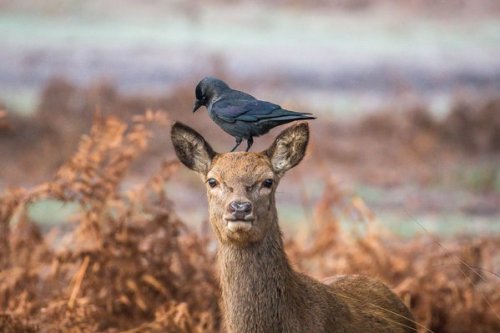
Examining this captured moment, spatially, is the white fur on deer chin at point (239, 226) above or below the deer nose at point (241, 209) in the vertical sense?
below

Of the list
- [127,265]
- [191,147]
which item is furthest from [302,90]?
[191,147]

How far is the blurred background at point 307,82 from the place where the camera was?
10.3 metres

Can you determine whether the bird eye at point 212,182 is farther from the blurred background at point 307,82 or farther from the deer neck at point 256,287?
the blurred background at point 307,82

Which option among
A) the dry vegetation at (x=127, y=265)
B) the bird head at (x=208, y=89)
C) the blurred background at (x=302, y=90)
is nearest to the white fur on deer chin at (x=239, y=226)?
the bird head at (x=208, y=89)

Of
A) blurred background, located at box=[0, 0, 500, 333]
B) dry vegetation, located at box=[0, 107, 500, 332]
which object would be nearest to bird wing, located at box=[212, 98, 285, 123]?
dry vegetation, located at box=[0, 107, 500, 332]

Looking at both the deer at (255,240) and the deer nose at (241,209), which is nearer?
the deer nose at (241,209)

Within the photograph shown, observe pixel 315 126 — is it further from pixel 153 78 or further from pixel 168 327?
pixel 168 327

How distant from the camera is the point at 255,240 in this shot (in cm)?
443

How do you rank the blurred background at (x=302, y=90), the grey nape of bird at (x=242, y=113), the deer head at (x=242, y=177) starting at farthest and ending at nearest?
the blurred background at (x=302, y=90)
the deer head at (x=242, y=177)
the grey nape of bird at (x=242, y=113)

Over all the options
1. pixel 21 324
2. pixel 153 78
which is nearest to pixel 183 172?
pixel 153 78

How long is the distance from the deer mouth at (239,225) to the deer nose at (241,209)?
0.03 m

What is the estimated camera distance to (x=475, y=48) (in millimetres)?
10930

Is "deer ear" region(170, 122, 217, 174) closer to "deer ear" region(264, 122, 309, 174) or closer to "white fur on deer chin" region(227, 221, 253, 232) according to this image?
"deer ear" region(264, 122, 309, 174)

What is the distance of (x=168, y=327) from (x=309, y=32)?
18.9 feet
